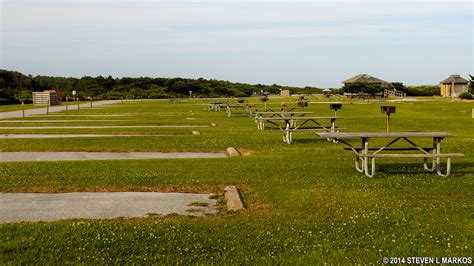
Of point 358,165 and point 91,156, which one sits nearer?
point 358,165

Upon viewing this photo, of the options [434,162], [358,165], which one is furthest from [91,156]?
[434,162]

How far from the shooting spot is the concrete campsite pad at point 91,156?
13334 mm

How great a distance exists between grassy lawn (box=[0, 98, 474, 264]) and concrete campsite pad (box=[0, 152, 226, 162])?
1.27 metres

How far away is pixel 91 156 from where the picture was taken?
13.8 meters

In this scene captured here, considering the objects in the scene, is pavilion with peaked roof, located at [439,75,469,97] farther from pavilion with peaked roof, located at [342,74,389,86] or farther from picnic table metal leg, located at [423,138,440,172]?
picnic table metal leg, located at [423,138,440,172]

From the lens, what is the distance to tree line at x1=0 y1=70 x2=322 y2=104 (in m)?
85.2

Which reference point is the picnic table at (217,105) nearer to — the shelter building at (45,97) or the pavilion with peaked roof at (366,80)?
the shelter building at (45,97)

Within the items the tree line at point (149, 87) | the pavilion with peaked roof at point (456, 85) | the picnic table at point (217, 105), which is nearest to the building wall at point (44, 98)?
the picnic table at point (217, 105)

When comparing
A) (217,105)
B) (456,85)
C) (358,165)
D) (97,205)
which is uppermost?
(456,85)

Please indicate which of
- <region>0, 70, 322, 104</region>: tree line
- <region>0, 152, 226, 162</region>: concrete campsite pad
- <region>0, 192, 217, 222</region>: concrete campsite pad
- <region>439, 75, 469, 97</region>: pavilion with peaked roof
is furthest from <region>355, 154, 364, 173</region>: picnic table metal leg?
<region>0, 70, 322, 104</region>: tree line

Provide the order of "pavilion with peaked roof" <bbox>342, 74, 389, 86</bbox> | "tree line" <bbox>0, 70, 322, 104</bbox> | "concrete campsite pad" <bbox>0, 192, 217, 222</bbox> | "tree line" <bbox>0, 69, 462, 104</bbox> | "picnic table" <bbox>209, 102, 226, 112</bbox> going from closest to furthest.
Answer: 1. "concrete campsite pad" <bbox>0, 192, 217, 222</bbox>
2. "picnic table" <bbox>209, 102, 226, 112</bbox>
3. "pavilion with peaked roof" <bbox>342, 74, 389, 86</bbox>
4. "tree line" <bbox>0, 69, 462, 104</bbox>
5. "tree line" <bbox>0, 70, 322, 104</bbox>

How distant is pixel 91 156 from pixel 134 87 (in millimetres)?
80349

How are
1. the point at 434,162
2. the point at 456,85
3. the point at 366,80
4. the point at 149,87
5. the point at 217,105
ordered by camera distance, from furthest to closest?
the point at 149,87 → the point at 456,85 → the point at 366,80 → the point at 217,105 → the point at 434,162

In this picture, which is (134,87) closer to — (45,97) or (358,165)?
(45,97)
